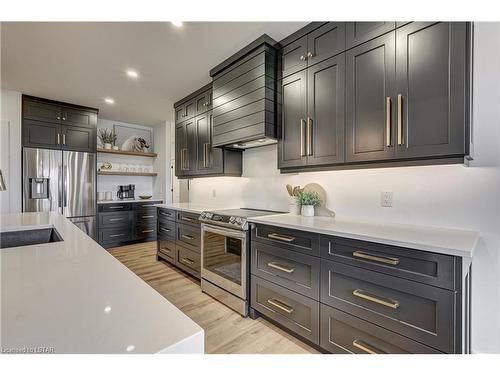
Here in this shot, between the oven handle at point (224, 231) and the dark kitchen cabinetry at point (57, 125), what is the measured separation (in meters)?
3.15

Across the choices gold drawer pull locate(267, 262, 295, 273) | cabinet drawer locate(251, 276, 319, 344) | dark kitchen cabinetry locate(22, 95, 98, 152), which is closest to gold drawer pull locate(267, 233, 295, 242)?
gold drawer pull locate(267, 262, 295, 273)

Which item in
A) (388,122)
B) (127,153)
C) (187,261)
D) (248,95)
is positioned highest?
(248,95)

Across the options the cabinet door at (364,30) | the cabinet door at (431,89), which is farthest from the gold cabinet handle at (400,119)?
the cabinet door at (364,30)

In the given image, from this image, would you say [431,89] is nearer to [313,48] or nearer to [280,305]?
[313,48]

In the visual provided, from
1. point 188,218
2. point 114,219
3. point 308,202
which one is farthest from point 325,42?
point 114,219

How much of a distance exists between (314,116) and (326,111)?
12 cm

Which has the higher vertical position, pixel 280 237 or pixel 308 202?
pixel 308 202

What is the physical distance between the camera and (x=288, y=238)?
6.17 feet

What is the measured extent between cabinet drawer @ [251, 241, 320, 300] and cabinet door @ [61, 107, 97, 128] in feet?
13.4

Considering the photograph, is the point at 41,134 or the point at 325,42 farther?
the point at 41,134

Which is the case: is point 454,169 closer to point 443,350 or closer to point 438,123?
point 438,123

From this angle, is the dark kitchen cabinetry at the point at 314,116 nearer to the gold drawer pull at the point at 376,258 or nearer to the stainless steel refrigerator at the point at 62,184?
the gold drawer pull at the point at 376,258

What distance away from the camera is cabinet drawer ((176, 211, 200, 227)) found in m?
2.93
